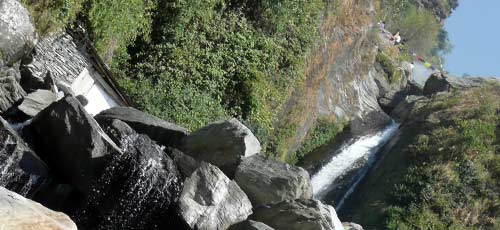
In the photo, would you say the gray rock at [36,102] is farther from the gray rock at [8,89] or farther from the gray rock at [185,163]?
the gray rock at [185,163]

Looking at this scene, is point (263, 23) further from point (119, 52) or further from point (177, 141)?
point (177, 141)

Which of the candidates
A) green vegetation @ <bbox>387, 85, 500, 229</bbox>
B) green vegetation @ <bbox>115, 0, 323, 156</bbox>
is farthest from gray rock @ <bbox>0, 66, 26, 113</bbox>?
green vegetation @ <bbox>387, 85, 500, 229</bbox>

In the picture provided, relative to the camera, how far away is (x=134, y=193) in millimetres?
10984

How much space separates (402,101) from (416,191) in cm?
1431

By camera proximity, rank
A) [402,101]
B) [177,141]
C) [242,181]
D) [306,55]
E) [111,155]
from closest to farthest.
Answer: [111,155] → [242,181] → [177,141] → [306,55] → [402,101]

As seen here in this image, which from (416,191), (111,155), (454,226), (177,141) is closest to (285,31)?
(416,191)

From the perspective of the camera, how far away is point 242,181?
12.3m

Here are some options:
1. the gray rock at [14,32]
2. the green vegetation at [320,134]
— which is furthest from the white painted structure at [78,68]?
the green vegetation at [320,134]

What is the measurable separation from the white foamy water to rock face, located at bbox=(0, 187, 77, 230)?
18.8m

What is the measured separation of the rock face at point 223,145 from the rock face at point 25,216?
5.95 metres

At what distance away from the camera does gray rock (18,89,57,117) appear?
37.5 ft

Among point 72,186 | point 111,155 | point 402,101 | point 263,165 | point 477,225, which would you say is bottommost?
point 72,186

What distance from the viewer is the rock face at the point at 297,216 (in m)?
11.3

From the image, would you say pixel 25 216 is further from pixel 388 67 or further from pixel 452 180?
pixel 388 67
